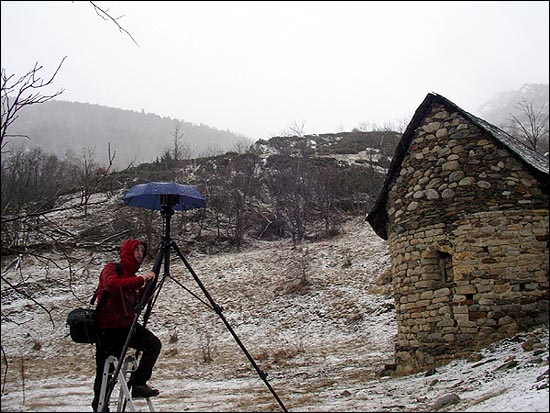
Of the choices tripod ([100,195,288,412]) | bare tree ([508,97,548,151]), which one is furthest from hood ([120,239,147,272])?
bare tree ([508,97,548,151])

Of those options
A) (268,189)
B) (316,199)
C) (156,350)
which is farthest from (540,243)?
(268,189)

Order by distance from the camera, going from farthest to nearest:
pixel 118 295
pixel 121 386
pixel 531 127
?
pixel 531 127
pixel 118 295
pixel 121 386

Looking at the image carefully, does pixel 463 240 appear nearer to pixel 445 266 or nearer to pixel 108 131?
pixel 445 266

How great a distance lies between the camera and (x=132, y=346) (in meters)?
4.27

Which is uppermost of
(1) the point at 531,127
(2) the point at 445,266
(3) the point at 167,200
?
(1) the point at 531,127

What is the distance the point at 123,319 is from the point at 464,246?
17.1 ft

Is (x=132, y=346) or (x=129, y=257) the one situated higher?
(x=129, y=257)

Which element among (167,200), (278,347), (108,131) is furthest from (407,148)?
(108,131)

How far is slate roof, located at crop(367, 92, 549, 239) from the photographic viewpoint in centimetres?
700

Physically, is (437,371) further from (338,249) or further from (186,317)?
(338,249)

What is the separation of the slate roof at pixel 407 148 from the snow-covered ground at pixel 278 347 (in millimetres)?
2516

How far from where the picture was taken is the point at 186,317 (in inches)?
624

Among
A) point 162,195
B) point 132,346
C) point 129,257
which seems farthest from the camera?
point 162,195

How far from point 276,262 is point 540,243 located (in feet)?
46.6
